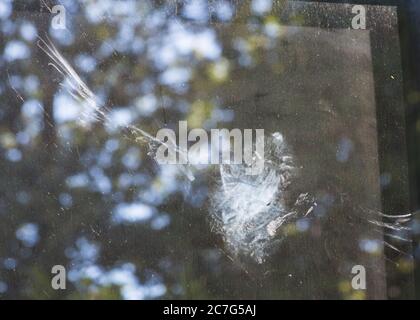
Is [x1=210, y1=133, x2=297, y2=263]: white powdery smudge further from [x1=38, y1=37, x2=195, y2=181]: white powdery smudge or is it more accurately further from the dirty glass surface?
[x1=38, y1=37, x2=195, y2=181]: white powdery smudge

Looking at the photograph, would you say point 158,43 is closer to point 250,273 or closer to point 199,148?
point 199,148

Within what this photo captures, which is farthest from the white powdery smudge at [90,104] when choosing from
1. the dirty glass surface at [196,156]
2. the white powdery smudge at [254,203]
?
the white powdery smudge at [254,203]

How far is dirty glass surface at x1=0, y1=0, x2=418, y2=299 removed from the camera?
2049 millimetres

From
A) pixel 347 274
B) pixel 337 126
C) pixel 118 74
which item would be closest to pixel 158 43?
pixel 118 74

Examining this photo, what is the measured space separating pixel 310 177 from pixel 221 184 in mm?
262

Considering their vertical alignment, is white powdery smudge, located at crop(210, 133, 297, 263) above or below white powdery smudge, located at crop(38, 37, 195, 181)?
below

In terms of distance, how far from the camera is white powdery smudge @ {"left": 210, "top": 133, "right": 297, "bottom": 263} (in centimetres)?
210

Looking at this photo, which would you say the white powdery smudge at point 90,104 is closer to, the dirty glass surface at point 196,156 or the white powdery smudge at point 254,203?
the dirty glass surface at point 196,156

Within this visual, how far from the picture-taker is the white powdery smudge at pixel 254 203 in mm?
2100

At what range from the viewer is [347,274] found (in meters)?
2.10

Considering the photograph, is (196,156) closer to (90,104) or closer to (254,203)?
(254,203)

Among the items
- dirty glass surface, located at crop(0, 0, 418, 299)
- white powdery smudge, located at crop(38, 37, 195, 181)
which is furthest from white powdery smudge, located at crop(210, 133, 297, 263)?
→ white powdery smudge, located at crop(38, 37, 195, 181)

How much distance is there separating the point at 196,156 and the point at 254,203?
215 mm
